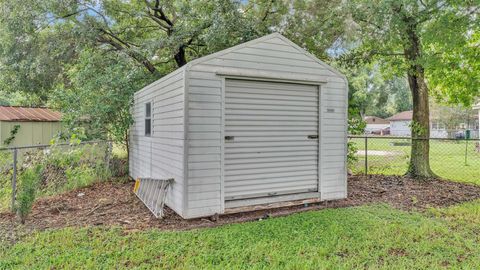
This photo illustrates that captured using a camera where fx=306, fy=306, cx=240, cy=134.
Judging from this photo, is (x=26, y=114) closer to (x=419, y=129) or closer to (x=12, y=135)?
(x=12, y=135)

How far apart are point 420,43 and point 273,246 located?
6157 millimetres

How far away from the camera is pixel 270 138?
181 inches

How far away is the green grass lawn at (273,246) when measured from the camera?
9.52 ft

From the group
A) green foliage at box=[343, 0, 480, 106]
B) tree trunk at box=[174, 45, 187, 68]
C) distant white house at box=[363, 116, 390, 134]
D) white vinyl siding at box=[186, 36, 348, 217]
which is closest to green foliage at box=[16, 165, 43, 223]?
white vinyl siding at box=[186, 36, 348, 217]

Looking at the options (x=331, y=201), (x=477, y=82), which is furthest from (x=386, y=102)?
(x=331, y=201)

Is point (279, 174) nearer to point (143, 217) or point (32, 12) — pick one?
point (143, 217)

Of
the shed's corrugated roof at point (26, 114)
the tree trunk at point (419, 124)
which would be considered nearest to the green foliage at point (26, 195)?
the tree trunk at point (419, 124)

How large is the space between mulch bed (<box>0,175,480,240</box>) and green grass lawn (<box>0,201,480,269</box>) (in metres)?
0.36

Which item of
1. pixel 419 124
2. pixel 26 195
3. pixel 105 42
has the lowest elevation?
pixel 26 195

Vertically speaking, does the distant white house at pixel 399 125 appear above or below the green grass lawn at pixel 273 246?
above

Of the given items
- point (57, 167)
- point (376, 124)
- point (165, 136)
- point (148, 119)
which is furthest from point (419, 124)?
point (376, 124)

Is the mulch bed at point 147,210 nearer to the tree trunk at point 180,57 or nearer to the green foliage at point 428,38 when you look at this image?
the green foliage at point 428,38

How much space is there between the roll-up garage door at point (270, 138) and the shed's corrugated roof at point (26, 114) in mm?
9144

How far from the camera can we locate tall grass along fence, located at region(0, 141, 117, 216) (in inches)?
205
